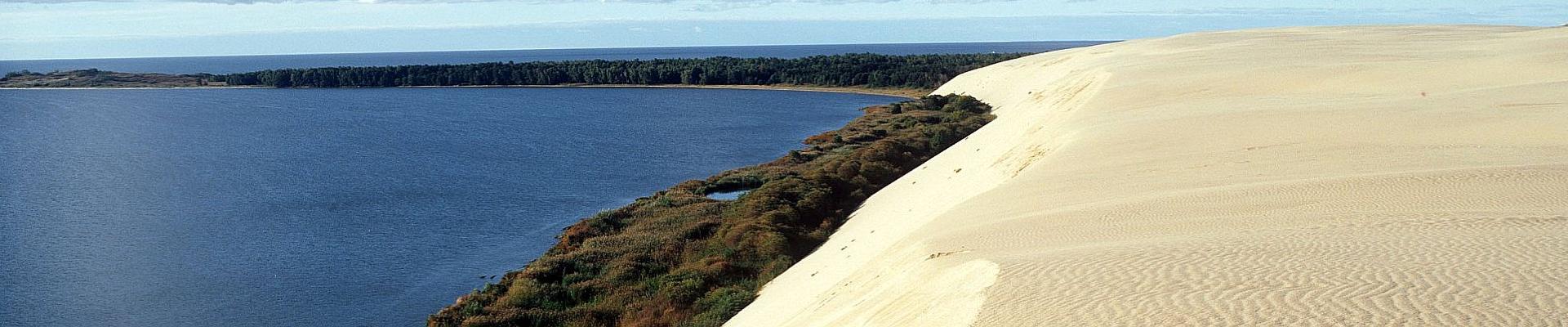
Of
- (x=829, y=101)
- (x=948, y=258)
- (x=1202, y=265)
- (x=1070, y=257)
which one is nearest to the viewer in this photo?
(x=1202, y=265)

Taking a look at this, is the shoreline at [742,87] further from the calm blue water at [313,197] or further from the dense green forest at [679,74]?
the calm blue water at [313,197]

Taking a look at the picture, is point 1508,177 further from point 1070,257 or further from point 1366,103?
point 1366,103

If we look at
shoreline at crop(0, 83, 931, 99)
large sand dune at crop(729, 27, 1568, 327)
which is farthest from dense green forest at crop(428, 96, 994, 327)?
shoreline at crop(0, 83, 931, 99)

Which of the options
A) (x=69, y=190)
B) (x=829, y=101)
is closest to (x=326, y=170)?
(x=69, y=190)

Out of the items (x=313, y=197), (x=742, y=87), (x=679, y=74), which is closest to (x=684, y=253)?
(x=313, y=197)

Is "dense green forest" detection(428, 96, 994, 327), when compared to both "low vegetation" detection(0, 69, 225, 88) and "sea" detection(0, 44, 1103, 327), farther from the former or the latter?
"low vegetation" detection(0, 69, 225, 88)

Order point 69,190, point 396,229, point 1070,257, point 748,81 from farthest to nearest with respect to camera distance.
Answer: point 748,81
point 69,190
point 396,229
point 1070,257
